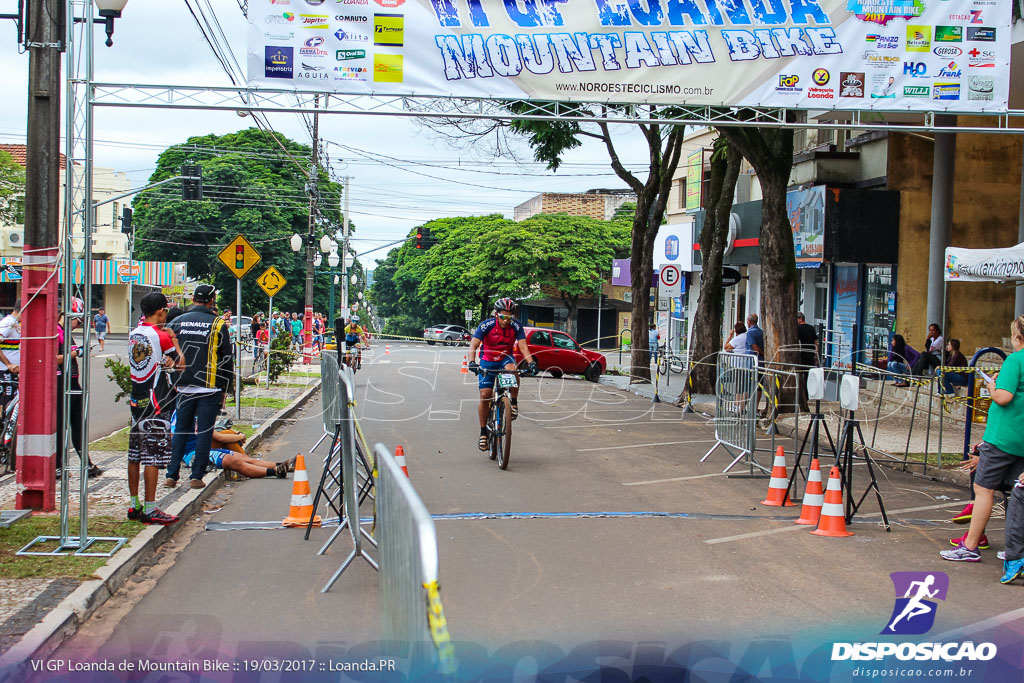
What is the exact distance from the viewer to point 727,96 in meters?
10.7

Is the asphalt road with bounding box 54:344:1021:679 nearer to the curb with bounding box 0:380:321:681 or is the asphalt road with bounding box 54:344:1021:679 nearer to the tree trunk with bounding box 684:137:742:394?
the curb with bounding box 0:380:321:681

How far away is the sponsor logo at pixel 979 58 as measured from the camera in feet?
35.0

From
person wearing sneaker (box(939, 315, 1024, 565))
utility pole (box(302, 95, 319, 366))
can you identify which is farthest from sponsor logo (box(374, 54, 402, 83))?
utility pole (box(302, 95, 319, 366))

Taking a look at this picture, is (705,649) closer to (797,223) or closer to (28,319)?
(28,319)

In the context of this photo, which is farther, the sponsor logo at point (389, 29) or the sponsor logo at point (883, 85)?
the sponsor logo at point (883, 85)

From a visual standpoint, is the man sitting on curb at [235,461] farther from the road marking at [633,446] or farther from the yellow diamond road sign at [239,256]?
the yellow diamond road sign at [239,256]

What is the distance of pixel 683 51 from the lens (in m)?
10.6

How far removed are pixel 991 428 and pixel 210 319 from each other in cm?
711

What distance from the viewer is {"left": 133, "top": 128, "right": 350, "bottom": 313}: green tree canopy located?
5531 cm

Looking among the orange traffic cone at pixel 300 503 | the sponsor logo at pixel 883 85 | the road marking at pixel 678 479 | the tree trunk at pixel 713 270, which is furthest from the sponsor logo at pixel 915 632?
the tree trunk at pixel 713 270

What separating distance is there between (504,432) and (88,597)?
6022 millimetres

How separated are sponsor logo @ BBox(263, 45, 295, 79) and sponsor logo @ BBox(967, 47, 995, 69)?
24.7 feet

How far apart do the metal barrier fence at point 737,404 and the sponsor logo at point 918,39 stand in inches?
154

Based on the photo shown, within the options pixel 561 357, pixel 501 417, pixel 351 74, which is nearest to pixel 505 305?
pixel 501 417
